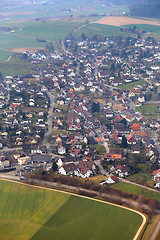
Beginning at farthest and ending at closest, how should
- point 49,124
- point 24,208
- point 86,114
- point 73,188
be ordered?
1. point 86,114
2. point 49,124
3. point 73,188
4. point 24,208

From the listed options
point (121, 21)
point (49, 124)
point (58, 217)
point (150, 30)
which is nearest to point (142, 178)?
point (58, 217)

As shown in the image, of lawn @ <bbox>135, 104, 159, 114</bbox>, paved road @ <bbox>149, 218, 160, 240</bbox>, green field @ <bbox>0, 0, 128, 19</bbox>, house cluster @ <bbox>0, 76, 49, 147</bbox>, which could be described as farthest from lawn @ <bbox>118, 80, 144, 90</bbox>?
green field @ <bbox>0, 0, 128, 19</bbox>

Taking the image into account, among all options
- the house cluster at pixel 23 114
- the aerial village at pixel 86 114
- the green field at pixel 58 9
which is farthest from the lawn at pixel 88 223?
the green field at pixel 58 9

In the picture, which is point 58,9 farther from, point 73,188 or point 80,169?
point 73,188

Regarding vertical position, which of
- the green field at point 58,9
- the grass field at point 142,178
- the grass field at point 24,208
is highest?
the green field at point 58,9

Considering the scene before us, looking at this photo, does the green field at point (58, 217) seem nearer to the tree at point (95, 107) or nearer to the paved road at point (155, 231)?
the paved road at point (155, 231)

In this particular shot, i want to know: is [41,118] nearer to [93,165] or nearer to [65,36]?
[93,165]

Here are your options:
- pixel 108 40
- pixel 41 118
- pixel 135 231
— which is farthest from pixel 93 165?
pixel 108 40
